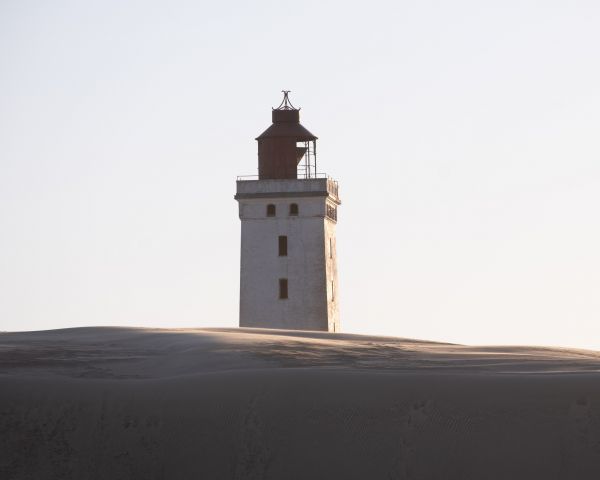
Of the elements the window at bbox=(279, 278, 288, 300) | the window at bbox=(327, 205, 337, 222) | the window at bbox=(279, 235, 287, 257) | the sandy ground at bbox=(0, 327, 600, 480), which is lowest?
the sandy ground at bbox=(0, 327, 600, 480)

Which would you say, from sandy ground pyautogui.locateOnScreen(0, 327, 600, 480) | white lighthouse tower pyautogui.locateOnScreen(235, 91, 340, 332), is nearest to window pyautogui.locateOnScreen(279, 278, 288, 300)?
white lighthouse tower pyautogui.locateOnScreen(235, 91, 340, 332)

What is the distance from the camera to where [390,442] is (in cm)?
1306

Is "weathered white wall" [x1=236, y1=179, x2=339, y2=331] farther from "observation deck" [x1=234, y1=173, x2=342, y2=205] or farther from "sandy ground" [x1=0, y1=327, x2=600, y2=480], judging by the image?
"sandy ground" [x1=0, y1=327, x2=600, y2=480]

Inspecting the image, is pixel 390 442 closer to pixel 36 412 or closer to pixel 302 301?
pixel 36 412

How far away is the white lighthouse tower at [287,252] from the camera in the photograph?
49.7m

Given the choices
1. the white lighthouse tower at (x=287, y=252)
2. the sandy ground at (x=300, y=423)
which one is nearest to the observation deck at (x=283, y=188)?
the white lighthouse tower at (x=287, y=252)

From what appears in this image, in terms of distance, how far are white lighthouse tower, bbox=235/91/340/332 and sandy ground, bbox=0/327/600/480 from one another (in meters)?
34.9

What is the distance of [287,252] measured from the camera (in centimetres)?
5025

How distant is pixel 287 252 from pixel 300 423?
36924 mm

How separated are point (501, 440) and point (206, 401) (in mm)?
2855

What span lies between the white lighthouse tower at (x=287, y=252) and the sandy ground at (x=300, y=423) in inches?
1373

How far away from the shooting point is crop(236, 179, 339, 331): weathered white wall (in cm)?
4969

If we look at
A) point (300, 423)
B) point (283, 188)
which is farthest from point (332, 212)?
point (300, 423)

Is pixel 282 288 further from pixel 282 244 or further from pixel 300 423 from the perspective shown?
pixel 300 423
